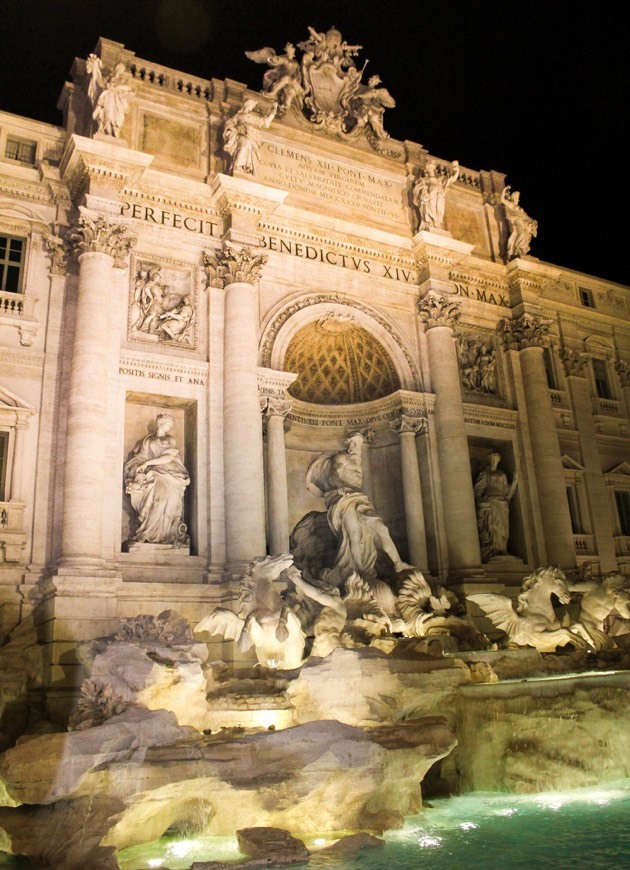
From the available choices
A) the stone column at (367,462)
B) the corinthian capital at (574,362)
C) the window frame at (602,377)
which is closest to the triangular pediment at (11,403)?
the stone column at (367,462)

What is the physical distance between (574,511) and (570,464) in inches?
56.2

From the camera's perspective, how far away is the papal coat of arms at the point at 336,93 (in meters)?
22.4

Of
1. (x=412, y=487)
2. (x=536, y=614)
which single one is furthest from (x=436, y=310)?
(x=536, y=614)

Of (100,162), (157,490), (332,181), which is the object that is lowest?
(157,490)

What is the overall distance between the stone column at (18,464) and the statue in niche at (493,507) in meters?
12.1

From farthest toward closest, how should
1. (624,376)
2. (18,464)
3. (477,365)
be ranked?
1. (624,376)
2. (477,365)
3. (18,464)

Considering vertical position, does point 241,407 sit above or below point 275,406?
below

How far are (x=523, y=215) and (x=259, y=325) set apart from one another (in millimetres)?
10025

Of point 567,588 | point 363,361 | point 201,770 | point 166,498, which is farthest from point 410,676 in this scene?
point 363,361

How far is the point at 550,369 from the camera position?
83.8 feet

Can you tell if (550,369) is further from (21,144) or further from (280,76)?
(21,144)

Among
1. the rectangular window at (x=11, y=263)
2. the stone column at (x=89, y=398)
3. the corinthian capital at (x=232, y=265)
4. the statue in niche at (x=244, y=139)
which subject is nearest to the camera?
the stone column at (x=89, y=398)

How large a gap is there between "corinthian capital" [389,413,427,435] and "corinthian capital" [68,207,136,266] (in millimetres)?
8138

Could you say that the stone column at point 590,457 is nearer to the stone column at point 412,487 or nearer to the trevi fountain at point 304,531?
the trevi fountain at point 304,531
